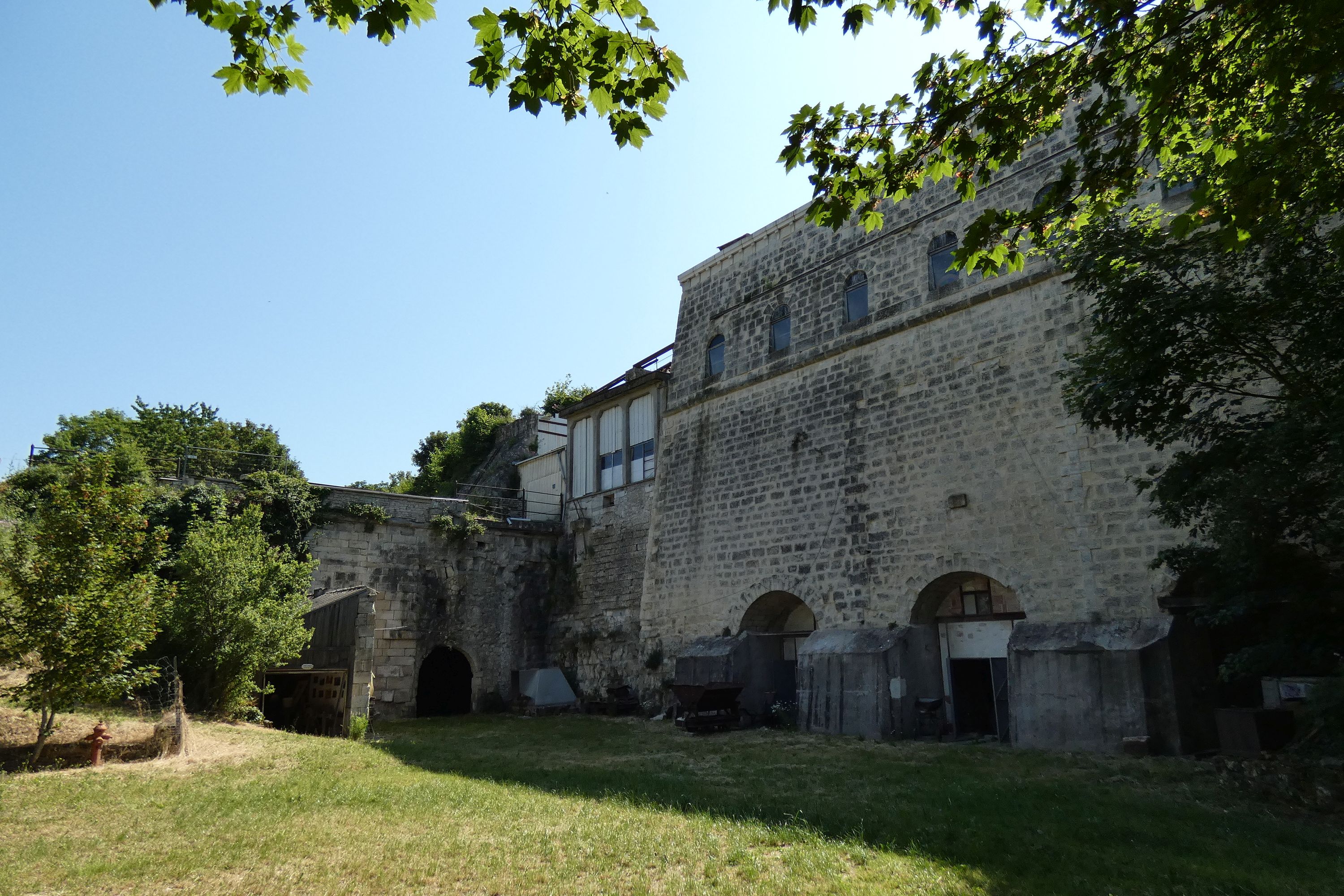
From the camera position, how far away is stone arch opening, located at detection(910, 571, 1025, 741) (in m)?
13.0

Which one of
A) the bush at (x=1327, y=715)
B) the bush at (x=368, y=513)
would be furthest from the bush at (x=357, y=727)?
the bush at (x=1327, y=715)

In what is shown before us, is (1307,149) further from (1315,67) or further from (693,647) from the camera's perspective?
(693,647)

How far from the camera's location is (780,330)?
17.4 m

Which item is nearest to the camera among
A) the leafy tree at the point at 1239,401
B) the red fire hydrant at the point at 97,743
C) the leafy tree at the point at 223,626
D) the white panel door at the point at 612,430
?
the leafy tree at the point at 1239,401

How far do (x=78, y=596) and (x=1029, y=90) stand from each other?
11381 millimetres

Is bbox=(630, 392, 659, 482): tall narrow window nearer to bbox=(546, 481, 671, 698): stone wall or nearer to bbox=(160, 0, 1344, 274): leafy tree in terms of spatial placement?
bbox=(546, 481, 671, 698): stone wall

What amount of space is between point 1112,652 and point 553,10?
1009 cm

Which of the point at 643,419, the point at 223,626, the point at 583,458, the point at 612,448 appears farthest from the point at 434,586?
the point at 223,626

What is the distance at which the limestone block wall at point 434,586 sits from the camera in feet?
63.7

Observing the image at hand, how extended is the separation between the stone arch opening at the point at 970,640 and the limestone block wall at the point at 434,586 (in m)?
12.0

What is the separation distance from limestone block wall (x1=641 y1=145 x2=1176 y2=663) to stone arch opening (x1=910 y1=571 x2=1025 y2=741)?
0.57m

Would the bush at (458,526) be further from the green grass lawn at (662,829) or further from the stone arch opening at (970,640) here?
the stone arch opening at (970,640)

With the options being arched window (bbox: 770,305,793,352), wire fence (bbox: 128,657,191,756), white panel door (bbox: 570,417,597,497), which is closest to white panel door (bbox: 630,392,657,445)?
white panel door (bbox: 570,417,597,497)

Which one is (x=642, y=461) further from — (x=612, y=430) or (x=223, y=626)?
(x=223, y=626)
